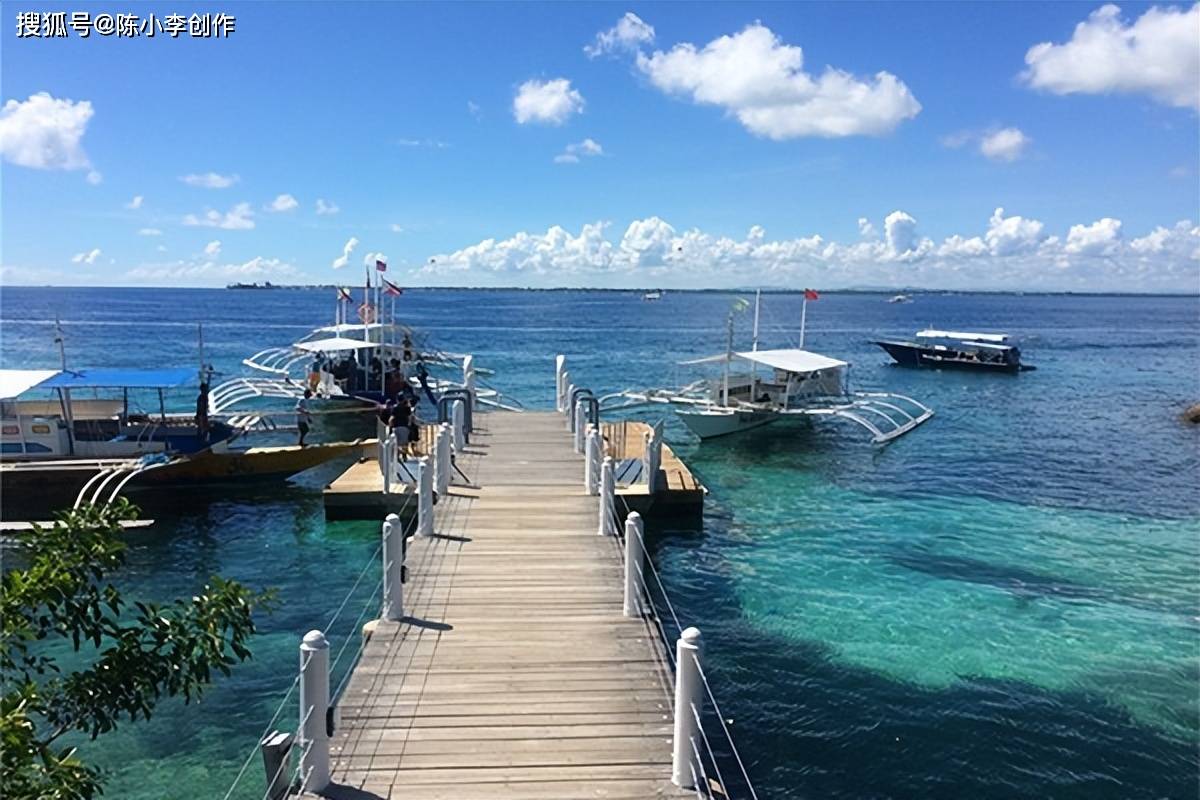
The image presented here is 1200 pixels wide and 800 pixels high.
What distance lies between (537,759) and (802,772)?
4.67 m

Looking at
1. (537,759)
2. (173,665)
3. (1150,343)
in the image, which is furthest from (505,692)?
(1150,343)

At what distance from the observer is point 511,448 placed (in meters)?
18.2

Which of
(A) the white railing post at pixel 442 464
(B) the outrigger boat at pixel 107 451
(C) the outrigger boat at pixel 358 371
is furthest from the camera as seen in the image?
(C) the outrigger boat at pixel 358 371

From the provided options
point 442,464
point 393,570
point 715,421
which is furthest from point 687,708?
point 715,421

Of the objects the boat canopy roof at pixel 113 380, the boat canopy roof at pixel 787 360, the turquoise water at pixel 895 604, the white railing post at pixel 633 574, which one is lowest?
the turquoise water at pixel 895 604

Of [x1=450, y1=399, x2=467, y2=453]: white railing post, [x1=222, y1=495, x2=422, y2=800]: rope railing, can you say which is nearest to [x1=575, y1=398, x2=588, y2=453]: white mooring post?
[x1=450, y1=399, x2=467, y2=453]: white railing post

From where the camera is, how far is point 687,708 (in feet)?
19.5

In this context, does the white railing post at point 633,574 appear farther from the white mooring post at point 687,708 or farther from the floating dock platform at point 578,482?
the floating dock platform at point 578,482

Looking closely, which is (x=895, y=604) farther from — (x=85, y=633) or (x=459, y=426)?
(x=85, y=633)

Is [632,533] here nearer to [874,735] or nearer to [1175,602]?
[874,735]

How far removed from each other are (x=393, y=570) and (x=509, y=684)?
2072 mm

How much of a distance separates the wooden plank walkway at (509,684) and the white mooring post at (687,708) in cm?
15

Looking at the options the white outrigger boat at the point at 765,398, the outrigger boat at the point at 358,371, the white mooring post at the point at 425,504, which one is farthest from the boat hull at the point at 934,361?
the white mooring post at the point at 425,504

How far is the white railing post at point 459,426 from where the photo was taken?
17688 mm
